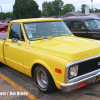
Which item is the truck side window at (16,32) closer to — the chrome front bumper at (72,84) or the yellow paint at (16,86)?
the yellow paint at (16,86)

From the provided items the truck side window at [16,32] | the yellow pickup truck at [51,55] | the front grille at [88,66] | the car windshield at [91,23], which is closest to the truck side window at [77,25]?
the car windshield at [91,23]

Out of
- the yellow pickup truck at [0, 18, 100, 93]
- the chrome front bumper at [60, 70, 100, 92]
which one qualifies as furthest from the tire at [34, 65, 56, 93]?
the chrome front bumper at [60, 70, 100, 92]

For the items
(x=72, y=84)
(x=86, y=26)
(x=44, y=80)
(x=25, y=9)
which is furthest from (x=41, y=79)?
(x=25, y=9)

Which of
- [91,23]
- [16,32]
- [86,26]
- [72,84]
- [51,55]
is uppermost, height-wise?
[91,23]

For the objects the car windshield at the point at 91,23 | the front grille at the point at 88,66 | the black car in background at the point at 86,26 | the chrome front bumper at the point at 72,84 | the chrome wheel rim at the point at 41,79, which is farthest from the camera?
A: the car windshield at the point at 91,23

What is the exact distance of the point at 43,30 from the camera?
4.03 metres

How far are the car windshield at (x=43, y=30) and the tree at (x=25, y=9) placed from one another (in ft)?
210

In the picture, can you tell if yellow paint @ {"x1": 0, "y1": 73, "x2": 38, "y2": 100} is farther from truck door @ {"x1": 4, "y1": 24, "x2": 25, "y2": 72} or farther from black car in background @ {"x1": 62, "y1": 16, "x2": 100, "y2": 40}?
black car in background @ {"x1": 62, "y1": 16, "x2": 100, "y2": 40}

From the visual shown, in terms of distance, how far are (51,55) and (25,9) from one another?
226ft

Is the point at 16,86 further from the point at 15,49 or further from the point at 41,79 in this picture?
the point at 15,49

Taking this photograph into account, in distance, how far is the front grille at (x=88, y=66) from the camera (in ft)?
9.37

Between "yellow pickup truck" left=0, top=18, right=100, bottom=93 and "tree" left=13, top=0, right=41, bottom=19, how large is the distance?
210 feet

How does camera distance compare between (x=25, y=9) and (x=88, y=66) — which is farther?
(x=25, y=9)

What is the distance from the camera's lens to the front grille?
9.37 ft
